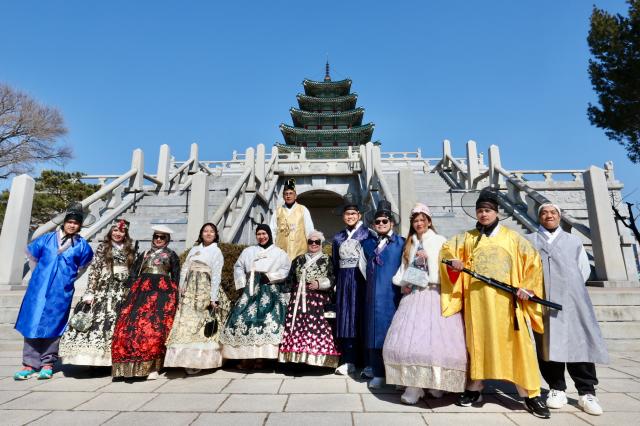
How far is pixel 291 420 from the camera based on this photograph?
2359 millimetres

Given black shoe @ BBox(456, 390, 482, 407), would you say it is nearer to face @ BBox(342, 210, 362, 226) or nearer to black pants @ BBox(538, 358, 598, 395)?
black pants @ BBox(538, 358, 598, 395)

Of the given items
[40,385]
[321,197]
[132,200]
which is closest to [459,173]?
[321,197]

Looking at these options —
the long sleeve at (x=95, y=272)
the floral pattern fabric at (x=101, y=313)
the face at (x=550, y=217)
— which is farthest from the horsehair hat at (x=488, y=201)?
the long sleeve at (x=95, y=272)

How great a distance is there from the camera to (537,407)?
2479mm

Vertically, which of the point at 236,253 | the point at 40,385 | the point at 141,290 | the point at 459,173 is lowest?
the point at 40,385

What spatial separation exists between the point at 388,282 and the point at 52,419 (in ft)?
9.24

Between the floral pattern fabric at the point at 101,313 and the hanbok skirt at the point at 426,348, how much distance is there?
2879 mm

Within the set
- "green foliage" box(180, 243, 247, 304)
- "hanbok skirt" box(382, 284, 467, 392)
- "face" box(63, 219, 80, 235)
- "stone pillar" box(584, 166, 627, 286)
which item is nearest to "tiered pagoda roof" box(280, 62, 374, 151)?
"stone pillar" box(584, 166, 627, 286)

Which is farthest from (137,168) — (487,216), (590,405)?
(590,405)

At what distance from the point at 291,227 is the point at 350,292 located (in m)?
1.64

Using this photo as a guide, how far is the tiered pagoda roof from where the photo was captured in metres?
31.2

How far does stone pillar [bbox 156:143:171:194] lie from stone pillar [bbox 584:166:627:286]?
1063 cm

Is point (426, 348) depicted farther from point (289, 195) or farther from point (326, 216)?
point (326, 216)

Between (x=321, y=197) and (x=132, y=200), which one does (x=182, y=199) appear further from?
(x=321, y=197)
